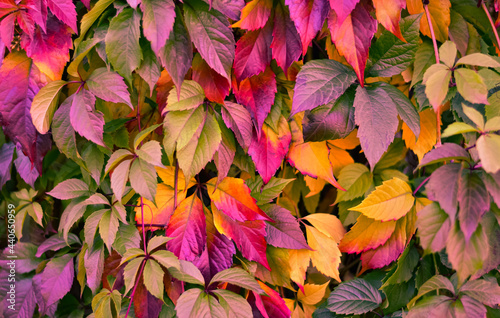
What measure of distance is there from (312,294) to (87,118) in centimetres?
72

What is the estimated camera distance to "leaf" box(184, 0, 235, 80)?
2.48 ft

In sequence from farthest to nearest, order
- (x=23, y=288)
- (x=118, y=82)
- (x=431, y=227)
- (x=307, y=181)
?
1. (x=23, y=288)
2. (x=307, y=181)
3. (x=118, y=82)
4. (x=431, y=227)

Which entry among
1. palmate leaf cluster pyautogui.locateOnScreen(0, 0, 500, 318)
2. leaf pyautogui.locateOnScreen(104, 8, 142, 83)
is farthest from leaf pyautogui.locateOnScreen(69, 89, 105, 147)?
leaf pyautogui.locateOnScreen(104, 8, 142, 83)

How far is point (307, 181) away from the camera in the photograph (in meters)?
0.96

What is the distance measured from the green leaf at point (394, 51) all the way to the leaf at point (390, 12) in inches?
2.3

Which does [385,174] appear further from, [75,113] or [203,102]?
[75,113]

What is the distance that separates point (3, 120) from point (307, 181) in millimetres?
773

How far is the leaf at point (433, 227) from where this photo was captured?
558mm

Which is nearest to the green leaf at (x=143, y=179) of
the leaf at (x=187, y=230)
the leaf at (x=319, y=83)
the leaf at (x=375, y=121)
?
the leaf at (x=187, y=230)

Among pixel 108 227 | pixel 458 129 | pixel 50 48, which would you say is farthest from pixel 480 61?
pixel 50 48

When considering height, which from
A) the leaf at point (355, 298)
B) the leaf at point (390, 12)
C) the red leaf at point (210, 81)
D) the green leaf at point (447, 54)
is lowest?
the leaf at point (355, 298)

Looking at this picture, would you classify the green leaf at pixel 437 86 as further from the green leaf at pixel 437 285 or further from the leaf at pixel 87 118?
the leaf at pixel 87 118

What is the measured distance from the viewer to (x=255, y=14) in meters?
0.76

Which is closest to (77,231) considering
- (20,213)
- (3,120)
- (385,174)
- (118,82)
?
(20,213)
